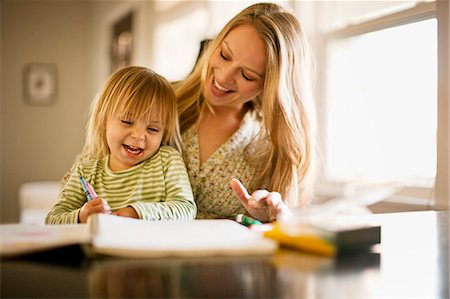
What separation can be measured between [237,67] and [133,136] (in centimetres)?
37

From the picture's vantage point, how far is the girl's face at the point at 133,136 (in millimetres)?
1546

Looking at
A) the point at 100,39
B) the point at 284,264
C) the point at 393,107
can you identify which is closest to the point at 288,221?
the point at 284,264

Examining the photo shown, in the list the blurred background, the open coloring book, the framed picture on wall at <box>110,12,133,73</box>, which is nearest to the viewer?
the open coloring book

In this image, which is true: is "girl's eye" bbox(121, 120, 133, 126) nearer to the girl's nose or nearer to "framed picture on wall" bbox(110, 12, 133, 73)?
the girl's nose

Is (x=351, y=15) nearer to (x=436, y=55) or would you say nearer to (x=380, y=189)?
(x=436, y=55)

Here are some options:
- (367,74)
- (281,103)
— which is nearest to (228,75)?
(281,103)

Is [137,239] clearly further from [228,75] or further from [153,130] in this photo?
[228,75]

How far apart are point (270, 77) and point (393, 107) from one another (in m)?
1.02

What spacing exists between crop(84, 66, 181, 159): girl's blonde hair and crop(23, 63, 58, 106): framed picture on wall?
586cm

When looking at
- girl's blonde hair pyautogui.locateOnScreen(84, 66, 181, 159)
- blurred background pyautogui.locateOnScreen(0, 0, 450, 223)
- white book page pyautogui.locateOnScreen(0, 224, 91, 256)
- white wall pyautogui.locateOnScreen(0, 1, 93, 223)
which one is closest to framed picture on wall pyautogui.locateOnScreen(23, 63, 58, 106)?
white wall pyautogui.locateOnScreen(0, 1, 93, 223)

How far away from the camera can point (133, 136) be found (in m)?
1.54

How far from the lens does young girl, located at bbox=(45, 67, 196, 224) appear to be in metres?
1.54

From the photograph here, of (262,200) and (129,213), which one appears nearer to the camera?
(262,200)

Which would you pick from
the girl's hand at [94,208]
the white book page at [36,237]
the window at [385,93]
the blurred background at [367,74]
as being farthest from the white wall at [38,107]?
the white book page at [36,237]
